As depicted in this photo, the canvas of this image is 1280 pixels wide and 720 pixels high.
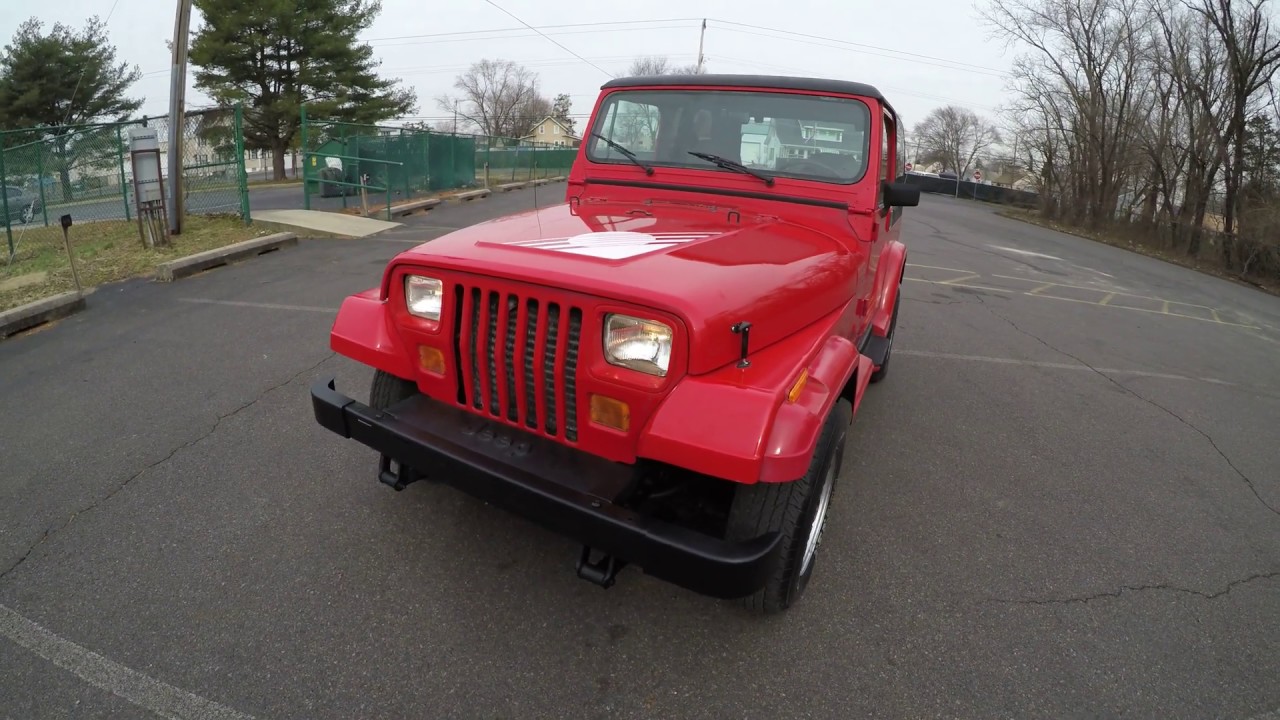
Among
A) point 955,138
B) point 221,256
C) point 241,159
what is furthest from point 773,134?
point 955,138

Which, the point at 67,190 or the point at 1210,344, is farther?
the point at 67,190

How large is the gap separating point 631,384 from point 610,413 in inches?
5.1

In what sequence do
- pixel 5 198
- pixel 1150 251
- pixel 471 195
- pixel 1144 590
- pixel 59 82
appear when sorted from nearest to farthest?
pixel 1144 590 → pixel 5 198 → pixel 471 195 → pixel 1150 251 → pixel 59 82

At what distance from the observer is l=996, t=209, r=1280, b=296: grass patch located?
52.4 feet

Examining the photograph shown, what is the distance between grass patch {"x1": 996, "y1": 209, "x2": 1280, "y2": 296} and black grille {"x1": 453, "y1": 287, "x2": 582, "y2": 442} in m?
18.4

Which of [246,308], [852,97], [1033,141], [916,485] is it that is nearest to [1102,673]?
[916,485]

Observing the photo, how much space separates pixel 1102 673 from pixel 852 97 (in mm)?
2735

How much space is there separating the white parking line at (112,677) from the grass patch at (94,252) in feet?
17.2

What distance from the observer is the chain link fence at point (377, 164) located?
569 inches

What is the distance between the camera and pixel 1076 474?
4113 mm

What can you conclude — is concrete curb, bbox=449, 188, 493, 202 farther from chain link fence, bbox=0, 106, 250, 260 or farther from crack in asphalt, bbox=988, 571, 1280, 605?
crack in asphalt, bbox=988, 571, 1280, 605

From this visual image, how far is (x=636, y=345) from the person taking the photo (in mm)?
2168

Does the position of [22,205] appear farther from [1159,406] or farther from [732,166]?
[1159,406]

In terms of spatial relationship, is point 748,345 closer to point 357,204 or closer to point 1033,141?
point 357,204
